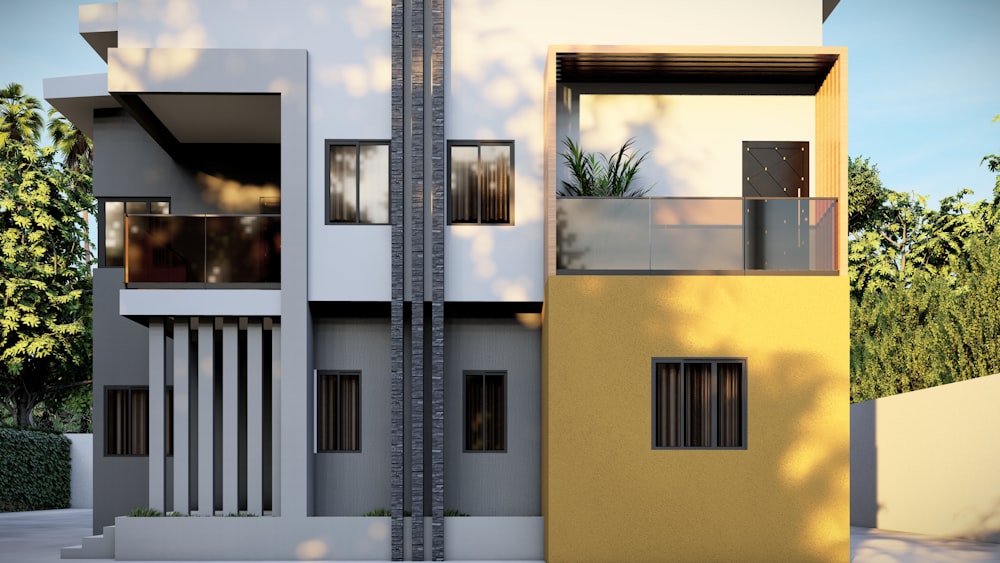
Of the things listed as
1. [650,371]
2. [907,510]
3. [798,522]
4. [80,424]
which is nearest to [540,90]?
[650,371]

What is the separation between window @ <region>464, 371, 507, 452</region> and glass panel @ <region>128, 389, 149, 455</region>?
5.94 meters

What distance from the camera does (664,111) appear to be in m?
16.9

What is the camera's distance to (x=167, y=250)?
1612 cm

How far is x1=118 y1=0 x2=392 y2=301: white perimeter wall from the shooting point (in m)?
16.1

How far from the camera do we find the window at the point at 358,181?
53.5 feet

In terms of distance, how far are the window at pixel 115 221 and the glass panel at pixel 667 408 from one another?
957cm

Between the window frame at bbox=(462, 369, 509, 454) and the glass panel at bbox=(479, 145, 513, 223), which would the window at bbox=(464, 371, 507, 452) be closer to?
the window frame at bbox=(462, 369, 509, 454)

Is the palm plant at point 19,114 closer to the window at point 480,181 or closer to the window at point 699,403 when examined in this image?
the window at point 480,181

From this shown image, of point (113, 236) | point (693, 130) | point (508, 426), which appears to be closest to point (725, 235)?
point (693, 130)

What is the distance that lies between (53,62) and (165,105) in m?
40.4

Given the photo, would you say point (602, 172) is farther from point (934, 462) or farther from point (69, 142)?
point (69, 142)

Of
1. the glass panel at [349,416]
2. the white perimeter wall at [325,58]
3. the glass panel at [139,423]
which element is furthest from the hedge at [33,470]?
the white perimeter wall at [325,58]

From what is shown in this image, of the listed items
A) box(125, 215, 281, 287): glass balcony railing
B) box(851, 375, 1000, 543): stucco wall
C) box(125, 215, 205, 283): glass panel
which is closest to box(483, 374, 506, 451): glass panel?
box(125, 215, 281, 287): glass balcony railing

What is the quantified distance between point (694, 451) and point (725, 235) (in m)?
3.19
